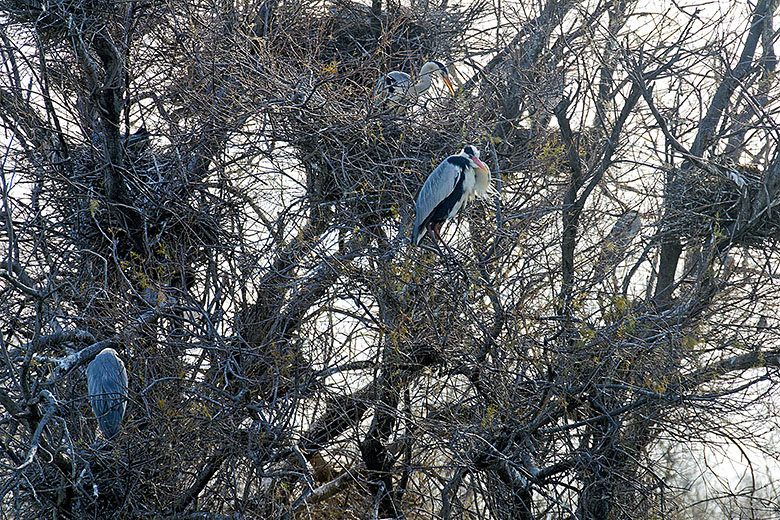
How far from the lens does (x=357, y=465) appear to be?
588 centimetres

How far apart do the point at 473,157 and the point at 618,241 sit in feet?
4.11

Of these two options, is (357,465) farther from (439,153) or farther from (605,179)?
(605,179)

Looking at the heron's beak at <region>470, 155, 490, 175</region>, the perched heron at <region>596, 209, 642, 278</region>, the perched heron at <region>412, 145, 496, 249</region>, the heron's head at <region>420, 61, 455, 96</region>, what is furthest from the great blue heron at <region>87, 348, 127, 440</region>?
the heron's head at <region>420, 61, 455, 96</region>

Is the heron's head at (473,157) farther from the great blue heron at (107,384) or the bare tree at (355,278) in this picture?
the great blue heron at (107,384)

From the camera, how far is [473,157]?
5508 millimetres

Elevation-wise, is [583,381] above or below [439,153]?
below

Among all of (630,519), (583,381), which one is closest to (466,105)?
(583,381)

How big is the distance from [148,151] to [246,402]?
2475 mm

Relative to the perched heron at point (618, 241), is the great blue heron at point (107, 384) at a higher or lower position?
lower

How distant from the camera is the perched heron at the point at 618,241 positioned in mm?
5438

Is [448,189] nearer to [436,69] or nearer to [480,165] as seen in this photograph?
[480,165]

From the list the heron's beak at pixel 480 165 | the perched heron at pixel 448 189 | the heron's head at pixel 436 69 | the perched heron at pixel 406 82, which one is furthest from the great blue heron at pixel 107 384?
the heron's head at pixel 436 69

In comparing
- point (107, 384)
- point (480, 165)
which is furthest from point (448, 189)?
point (107, 384)

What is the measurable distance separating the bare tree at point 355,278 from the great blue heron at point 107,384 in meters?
0.12
